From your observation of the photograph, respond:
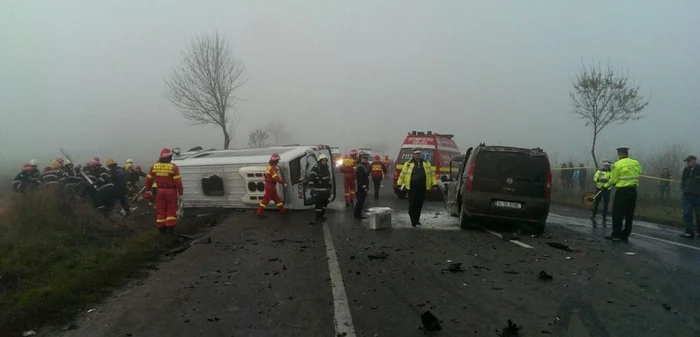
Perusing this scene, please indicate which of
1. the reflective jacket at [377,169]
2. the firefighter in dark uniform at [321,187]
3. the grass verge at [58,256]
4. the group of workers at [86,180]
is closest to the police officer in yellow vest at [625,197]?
the firefighter in dark uniform at [321,187]

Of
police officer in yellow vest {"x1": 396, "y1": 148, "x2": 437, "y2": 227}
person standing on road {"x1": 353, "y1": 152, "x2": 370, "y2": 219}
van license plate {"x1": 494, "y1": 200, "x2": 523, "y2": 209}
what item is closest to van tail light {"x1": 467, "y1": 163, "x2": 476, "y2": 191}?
van license plate {"x1": 494, "y1": 200, "x2": 523, "y2": 209}

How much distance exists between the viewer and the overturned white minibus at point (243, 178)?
39.9 ft

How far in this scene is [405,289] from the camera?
5191mm

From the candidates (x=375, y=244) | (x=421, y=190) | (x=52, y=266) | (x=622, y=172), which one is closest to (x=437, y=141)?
(x=421, y=190)

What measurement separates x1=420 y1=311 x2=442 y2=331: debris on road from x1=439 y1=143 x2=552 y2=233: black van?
550 centimetres

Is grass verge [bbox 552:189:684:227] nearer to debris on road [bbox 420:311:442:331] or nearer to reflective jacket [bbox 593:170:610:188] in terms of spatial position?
reflective jacket [bbox 593:170:610:188]

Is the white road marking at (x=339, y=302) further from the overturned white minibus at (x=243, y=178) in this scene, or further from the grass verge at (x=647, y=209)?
the grass verge at (x=647, y=209)

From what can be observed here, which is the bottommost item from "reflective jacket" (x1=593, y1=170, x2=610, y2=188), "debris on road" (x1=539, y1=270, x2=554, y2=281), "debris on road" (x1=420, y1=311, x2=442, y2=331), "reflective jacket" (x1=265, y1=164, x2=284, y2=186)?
"debris on road" (x1=539, y1=270, x2=554, y2=281)

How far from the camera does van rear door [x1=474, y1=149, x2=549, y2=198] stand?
9.16 m

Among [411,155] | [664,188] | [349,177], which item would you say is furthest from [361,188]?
[664,188]

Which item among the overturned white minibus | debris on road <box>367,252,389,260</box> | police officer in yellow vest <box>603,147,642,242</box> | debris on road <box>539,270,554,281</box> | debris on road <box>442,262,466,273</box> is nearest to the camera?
debris on road <box>539,270,554,281</box>

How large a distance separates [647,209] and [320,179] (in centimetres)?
1182

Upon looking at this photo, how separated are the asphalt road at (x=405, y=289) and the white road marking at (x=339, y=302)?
17 mm

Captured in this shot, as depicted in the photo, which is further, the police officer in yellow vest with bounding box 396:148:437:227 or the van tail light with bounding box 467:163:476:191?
the police officer in yellow vest with bounding box 396:148:437:227
